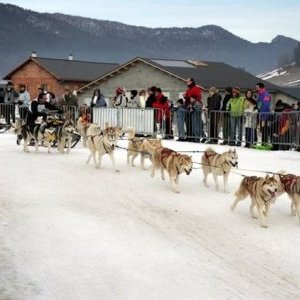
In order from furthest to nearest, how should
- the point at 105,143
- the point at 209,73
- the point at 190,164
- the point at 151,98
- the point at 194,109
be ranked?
the point at 209,73
the point at 151,98
the point at 194,109
the point at 105,143
the point at 190,164

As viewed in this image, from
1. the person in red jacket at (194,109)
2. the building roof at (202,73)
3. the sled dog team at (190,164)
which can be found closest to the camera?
the sled dog team at (190,164)

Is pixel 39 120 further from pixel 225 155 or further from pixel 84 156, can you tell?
pixel 225 155

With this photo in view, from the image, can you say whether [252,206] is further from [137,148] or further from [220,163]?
[137,148]

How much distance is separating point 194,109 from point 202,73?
72.1 ft

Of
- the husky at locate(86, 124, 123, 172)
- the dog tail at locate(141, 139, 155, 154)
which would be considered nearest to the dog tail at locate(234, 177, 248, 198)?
the dog tail at locate(141, 139, 155, 154)

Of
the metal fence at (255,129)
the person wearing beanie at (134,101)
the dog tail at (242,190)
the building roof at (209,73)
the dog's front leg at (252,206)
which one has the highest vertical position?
the building roof at (209,73)

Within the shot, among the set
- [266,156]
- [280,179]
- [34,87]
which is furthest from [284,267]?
[34,87]

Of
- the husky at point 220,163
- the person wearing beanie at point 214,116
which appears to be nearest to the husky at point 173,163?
the husky at point 220,163

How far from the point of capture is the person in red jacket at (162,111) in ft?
60.6

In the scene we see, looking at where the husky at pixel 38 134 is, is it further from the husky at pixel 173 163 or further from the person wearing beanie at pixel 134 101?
the person wearing beanie at pixel 134 101

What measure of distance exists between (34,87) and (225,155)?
43582 mm

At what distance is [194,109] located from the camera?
17219 mm

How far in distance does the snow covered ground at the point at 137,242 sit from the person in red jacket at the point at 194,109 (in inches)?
248

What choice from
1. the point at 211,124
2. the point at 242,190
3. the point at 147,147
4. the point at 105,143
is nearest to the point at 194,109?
the point at 211,124
